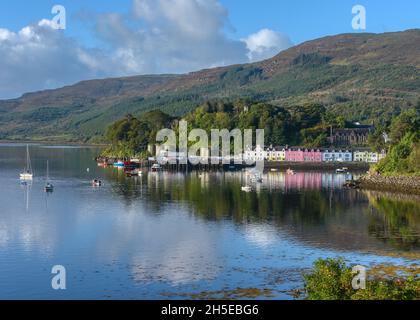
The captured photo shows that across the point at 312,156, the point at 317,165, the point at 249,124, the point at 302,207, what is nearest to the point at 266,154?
the point at 312,156

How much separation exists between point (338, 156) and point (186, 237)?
87.5 m

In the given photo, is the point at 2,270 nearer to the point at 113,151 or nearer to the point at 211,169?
the point at 211,169

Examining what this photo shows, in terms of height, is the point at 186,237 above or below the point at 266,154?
below

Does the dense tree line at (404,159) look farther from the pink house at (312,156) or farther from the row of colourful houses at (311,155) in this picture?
the pink house at (312,156)

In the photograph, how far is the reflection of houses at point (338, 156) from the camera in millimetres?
125006

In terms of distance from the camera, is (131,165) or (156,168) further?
(131,165)

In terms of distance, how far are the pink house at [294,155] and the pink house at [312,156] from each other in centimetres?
77

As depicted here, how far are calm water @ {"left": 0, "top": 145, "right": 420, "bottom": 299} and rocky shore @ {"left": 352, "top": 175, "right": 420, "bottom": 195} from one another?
334 cm

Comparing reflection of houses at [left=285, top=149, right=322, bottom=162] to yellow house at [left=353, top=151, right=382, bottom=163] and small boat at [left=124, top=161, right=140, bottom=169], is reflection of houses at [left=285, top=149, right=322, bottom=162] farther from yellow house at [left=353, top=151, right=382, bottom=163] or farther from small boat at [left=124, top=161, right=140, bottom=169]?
small boat at [left=124, top=161, right=140, bottom=169]

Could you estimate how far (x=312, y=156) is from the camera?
126 m

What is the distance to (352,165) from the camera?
375 ft

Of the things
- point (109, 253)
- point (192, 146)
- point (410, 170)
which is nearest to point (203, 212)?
point (109, 253)

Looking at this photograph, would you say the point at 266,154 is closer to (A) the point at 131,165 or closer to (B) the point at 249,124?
(B) the point at 249,124
